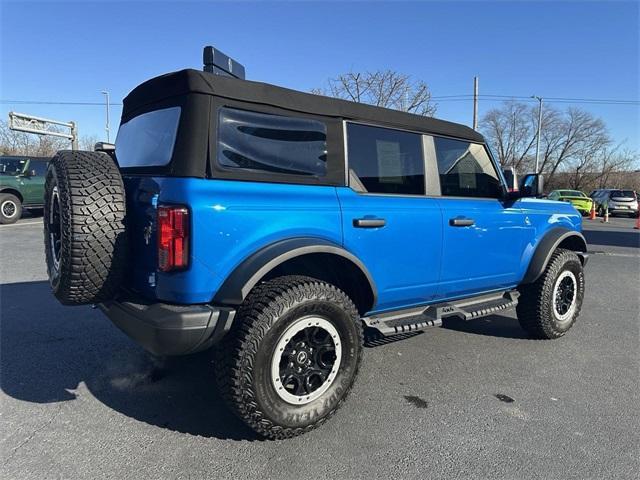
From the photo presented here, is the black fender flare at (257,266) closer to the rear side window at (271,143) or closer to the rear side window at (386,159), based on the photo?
the rear side window at (271,143)

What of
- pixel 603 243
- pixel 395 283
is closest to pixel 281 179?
pixel 395 283

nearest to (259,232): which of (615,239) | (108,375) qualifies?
(108,375)

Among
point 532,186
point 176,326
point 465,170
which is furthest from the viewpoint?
point 532,186

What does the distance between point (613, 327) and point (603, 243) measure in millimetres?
9697

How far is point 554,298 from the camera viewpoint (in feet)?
14.7

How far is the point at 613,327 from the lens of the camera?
16.5 ft

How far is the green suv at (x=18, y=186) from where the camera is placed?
13469 millimetres

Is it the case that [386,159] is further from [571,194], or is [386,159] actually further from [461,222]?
[571,194]

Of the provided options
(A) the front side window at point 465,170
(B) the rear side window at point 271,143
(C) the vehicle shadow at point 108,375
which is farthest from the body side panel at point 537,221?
(C) the vehicle shadow at point 108,375

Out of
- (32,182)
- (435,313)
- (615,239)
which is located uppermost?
(32,182)

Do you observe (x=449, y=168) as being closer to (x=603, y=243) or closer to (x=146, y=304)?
(x=146, y=304)

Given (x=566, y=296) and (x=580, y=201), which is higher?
(x=580, y=201)

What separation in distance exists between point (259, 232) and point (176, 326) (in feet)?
2.26

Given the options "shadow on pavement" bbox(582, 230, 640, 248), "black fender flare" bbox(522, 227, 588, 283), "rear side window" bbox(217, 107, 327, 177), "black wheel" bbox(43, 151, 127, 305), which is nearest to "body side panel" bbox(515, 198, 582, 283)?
"black fender flare" bbox(522, 227, 588, 283)
